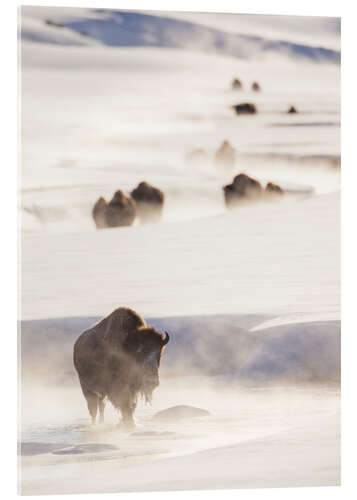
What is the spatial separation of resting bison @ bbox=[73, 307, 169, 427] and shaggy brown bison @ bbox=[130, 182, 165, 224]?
1.52 feet

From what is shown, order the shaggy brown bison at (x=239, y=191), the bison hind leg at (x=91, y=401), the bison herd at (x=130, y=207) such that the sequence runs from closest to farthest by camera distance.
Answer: the bison hind leg at (x=91, y=401) < the bison herd at (x=130, y=207) < the shaggy brown bison at (x=239, y=191)

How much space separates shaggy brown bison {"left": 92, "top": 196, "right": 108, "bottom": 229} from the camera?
5.22 meters

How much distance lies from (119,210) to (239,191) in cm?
60

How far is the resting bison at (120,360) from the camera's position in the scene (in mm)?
5160

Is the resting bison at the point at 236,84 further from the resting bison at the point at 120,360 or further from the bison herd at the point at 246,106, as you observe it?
the resting bison at the point at 120,360

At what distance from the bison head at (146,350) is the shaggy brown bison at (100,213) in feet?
1.77

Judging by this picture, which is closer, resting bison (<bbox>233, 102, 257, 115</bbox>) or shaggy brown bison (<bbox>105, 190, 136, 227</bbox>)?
shaggy brown bison (<bbox>105, 190, 136, 227</bbox>)

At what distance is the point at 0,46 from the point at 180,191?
43.3 inches

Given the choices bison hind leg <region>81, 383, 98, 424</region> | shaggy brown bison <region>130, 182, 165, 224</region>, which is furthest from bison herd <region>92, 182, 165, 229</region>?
bison hind leg <region>81, 383, 98, 424</region>

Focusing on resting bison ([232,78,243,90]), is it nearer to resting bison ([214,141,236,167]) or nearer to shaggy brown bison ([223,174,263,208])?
resting bison ([214,141,236,167])

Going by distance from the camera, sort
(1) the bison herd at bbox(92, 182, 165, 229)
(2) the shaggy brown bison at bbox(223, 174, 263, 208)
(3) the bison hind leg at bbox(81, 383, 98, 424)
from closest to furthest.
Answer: (3) the bison hind leg at bbox(81, 383, 98, 424) < (1) the bison herd at bbox(92, 182, 165, 229) < (2) the shaggy brown bison at bbox(223, 174, 263, 208)

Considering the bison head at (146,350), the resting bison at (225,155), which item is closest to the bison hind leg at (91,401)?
the bison head at (146,350)

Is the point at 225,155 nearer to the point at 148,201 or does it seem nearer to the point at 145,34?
the point at 148,201
